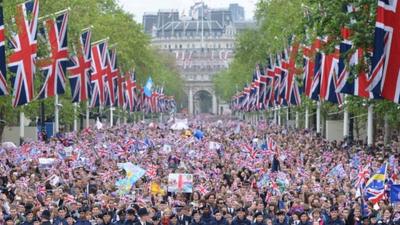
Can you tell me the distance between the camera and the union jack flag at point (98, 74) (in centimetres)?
5269

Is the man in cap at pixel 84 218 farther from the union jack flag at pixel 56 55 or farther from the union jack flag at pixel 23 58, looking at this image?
the union jack flag at pixel 56 55

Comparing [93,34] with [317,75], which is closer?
[317,75]

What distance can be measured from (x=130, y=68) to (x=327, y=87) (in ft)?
149

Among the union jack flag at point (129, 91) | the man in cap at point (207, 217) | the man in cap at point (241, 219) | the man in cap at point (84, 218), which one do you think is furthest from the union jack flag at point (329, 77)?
the union jack flag at point (129, 91)

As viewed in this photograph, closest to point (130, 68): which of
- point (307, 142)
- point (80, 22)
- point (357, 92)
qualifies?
point (80, 22)

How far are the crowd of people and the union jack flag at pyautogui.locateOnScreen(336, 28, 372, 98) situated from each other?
1.86m

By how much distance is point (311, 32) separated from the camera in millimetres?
43250

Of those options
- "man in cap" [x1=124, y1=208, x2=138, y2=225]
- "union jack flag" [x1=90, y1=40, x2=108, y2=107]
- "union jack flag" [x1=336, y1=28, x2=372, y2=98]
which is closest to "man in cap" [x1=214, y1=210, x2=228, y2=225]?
"man in cap" [x1=124, y1=208, x2=138, y2=225]

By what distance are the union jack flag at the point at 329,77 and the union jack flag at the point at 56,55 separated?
881cm

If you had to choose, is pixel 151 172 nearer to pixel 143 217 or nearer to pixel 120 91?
pixel 143 217

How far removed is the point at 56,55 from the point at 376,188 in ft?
65.9

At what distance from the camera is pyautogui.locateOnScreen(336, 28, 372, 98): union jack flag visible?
30.0 m

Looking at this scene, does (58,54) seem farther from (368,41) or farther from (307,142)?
(368,41)

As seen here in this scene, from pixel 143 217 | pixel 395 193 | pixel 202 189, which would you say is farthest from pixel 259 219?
pixel 202 189
